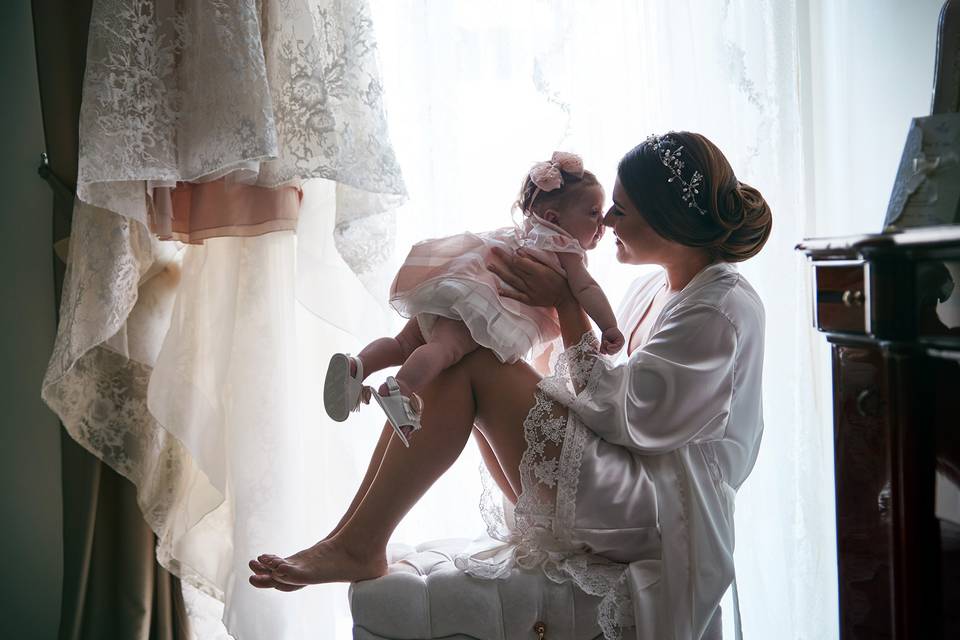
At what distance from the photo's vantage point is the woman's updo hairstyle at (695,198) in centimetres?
147

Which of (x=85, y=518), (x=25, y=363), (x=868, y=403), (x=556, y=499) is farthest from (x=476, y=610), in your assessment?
(x=25, y=363)

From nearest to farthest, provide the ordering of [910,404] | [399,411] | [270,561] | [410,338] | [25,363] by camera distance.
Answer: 1. [910,404]
2. [399,411]
3. [270,561]
4. [410,338]
5. [25,363]

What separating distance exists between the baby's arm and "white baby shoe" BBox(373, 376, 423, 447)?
14.8 inches

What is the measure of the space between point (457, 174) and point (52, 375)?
1.01 m

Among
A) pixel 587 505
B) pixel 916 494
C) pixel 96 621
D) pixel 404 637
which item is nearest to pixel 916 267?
pixel 916 494

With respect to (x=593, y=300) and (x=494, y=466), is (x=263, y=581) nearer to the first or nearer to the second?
(x=494, y=466)

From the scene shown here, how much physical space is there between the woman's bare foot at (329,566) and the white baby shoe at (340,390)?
0.80 ft

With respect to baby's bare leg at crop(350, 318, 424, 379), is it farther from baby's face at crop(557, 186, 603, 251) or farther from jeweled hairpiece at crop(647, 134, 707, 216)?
jeweled hairpiece at crop(647, 134, 707, 216)

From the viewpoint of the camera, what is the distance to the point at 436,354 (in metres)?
1.37

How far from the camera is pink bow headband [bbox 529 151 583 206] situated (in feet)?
5.01

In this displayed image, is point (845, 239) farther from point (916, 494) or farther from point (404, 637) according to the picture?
point (404, 637)

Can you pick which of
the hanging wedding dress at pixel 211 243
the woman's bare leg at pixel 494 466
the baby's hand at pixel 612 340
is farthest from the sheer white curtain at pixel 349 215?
the baby's hand at pixel 612 340

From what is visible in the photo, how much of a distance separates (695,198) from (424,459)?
71 centimetres

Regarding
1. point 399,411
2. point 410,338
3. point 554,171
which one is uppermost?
point 554,171
